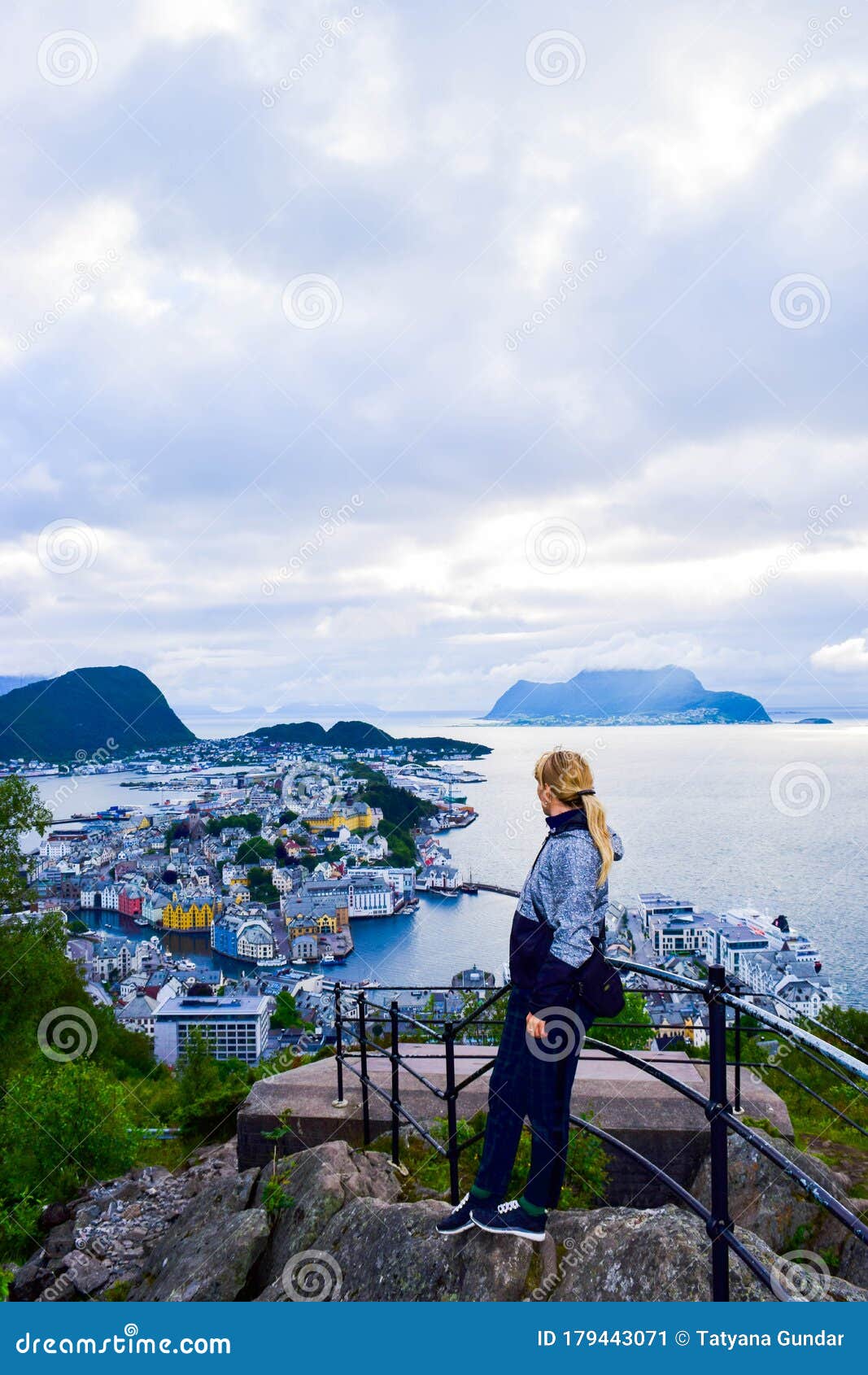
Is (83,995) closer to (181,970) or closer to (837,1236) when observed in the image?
(181,970)

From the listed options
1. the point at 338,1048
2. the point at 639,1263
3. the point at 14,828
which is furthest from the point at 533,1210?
the point at 14,828

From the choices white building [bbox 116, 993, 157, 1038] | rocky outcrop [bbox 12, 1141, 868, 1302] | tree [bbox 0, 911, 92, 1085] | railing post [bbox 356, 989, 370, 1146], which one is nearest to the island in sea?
white building [bbox 116, 993, 157, 1038]

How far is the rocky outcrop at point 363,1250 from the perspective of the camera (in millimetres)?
2592

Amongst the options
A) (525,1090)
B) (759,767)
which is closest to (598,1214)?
(525,1090)

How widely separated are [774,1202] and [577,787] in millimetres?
2640

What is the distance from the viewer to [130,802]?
61.7 metres

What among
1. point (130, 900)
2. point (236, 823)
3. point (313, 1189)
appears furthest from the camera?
point (236, 823)

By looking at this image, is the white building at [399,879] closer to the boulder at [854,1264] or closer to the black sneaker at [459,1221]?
the boulder at [854,1264]

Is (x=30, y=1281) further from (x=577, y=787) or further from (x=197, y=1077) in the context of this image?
(x=197, y=1077)

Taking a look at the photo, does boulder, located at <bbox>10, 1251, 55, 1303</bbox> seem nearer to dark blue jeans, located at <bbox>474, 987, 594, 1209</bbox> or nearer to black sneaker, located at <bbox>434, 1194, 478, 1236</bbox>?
black sneaker, located at <bbox>434, 1194, 478, 1236</bbox>

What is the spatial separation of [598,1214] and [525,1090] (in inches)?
23.0

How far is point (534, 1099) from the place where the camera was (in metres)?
2.87

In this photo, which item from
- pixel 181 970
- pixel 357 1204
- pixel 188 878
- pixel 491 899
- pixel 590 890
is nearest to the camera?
pixel 590 890

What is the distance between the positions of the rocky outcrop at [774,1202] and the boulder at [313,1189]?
5.57ft
